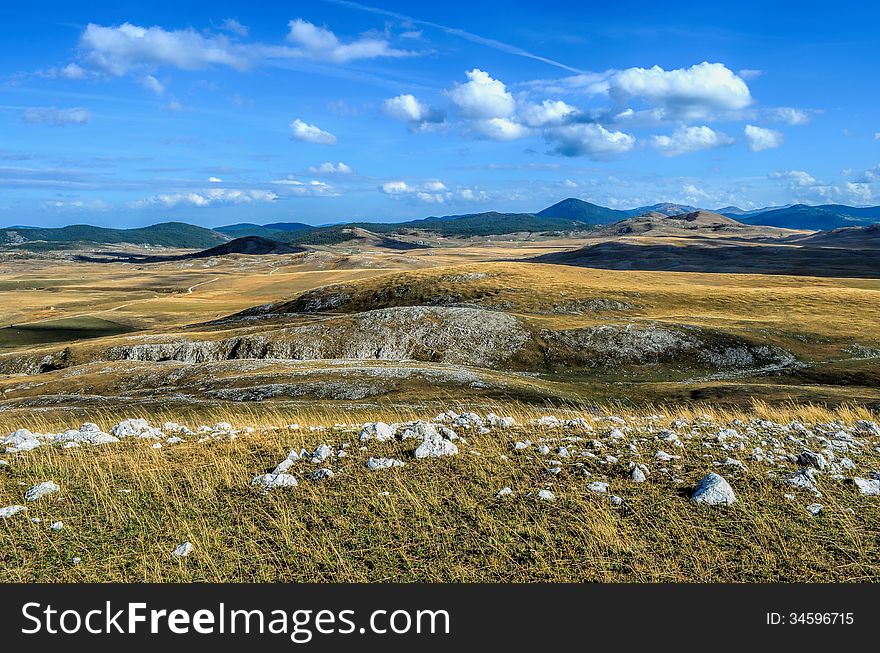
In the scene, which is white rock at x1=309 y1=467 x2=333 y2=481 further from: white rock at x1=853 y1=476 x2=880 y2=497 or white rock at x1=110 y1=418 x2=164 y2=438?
white rock at x1=853 y1=476 x2=880 y2=497

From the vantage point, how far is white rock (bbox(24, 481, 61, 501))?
37.4 ft

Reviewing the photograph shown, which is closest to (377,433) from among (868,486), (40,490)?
(40,490)

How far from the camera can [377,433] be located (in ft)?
50.1

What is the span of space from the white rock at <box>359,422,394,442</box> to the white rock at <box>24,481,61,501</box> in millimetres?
A: 6876

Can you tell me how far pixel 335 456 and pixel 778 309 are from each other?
92201 mm

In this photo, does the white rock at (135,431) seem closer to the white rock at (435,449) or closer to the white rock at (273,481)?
the white rock at (273,481)

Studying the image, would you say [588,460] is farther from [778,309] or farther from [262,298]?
[262,298]

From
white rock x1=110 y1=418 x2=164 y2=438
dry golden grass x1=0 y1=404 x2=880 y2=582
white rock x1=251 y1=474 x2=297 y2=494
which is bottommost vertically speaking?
white rock x1=110 y1=418 x2=164 y2=438

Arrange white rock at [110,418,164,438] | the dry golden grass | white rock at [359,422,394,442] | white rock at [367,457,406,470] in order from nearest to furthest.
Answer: the dry golden grass, white rock at [367,457,406,470], white rock at [359,422,394,442], white rock at [110,418,164,438]

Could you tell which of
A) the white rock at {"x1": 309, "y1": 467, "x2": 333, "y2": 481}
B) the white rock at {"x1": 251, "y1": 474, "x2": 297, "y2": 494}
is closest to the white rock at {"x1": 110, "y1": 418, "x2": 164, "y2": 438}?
the white rock at {"x1": 251, "y1": 474, "x2": 297, "y2": 494}

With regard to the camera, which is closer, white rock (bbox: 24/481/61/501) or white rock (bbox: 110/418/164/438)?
white rock (bbox: 24/481/61/501)

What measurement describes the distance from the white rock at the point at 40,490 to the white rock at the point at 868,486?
16.6 metres

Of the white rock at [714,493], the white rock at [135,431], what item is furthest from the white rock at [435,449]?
the white rock at [135,431]

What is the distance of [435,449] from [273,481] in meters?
3.90
